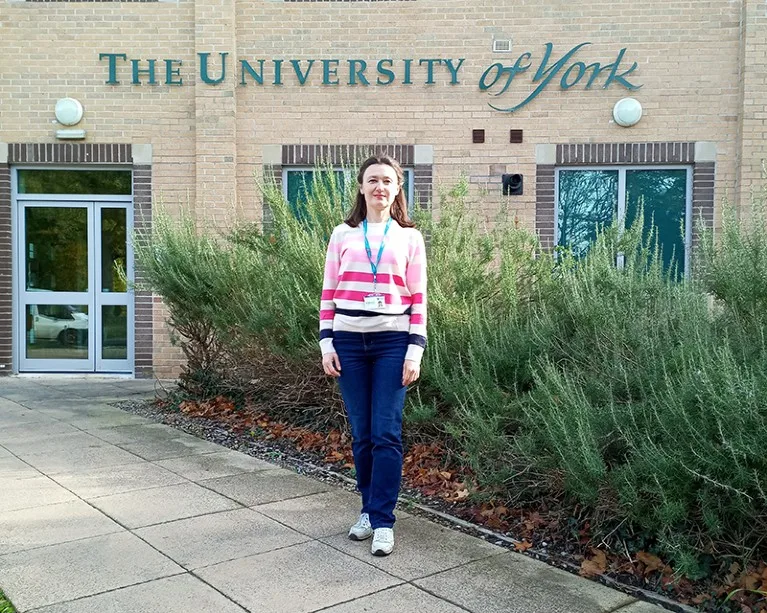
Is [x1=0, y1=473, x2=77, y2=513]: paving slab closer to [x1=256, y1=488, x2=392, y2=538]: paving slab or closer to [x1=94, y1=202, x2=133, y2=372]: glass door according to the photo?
[x1=256, y1=488, x2=392, y2=538]: paving slab

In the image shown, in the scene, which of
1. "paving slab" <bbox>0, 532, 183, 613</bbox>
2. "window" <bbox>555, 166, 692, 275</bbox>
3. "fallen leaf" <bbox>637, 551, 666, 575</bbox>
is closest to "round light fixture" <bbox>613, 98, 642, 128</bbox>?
"window" <bbox>555, 166, 692, 275</bbox>

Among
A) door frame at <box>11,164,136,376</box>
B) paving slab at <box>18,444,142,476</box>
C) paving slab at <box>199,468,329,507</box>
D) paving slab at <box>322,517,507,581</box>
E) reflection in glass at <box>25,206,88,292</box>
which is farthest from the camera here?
reflection in glass at <box>25,206,88,292</box>

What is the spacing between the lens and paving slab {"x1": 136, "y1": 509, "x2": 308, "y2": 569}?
3.59 metres

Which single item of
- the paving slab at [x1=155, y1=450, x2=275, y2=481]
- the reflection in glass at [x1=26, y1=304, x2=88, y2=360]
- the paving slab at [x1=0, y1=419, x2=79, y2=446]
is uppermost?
the reflection in glass at [x1=26, y1=304, x2=88, y2=360]

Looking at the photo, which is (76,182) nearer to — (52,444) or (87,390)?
(87,390)

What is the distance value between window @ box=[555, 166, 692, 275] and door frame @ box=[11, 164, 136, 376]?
5687 millimetres

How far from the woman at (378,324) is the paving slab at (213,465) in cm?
174

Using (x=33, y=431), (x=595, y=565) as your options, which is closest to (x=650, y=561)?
(x=595, y=565)

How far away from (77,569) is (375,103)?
23.9 ft

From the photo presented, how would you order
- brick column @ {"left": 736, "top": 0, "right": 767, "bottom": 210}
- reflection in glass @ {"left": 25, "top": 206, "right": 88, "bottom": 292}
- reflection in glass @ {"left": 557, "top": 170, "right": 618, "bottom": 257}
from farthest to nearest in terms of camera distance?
reflection in glass @ {"left": 25, "top": 206, "right": 88, "bottom": 292}
reflection in glass @ {"left": 557, "top": 170, "right": 618, "bottom": 257}
brick column @ {"left": 736, "top": 0, "right": 767, "bottom": 210}

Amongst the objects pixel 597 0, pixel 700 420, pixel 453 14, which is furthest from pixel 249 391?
pixel 597 0

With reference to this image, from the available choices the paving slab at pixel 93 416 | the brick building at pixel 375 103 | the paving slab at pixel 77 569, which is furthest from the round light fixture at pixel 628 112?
the paving slab at pixel 77 569

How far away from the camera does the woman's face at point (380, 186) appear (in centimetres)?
364

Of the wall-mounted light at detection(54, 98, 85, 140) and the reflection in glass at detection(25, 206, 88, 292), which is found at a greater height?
the wall-mounted light at detection(54, 98, 85, 140)
